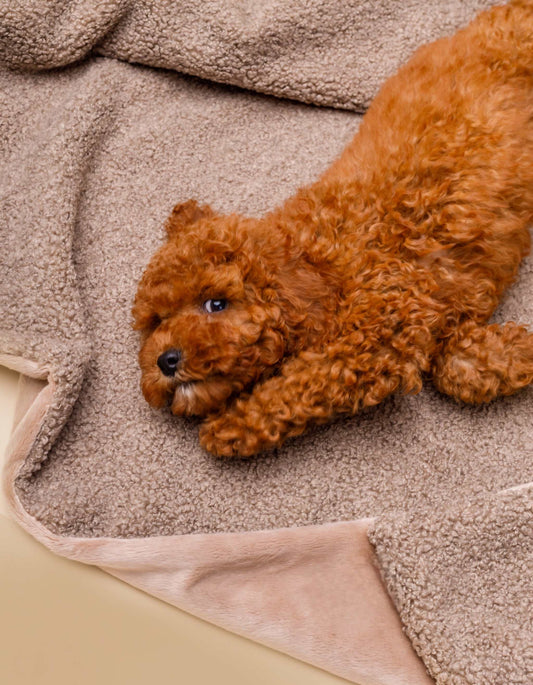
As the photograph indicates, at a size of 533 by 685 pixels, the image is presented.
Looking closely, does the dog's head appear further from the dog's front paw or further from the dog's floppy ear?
the dog's floppy ear

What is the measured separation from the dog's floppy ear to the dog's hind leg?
639 mm

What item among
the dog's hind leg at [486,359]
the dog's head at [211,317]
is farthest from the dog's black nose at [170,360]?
the dog's hind leg at [486,359]

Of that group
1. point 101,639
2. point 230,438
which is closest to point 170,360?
point 230,438

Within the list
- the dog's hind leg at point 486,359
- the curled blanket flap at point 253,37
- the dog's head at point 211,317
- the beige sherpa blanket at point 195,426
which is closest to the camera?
the dog's head at point 211,317

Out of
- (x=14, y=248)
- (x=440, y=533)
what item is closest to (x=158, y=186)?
(x=14, y=248)

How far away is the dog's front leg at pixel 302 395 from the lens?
1.50m

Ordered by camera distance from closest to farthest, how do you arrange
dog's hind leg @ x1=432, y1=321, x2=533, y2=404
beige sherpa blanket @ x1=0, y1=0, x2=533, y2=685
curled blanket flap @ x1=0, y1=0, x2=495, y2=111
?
beige sherpa blanket @ x1=0, y1=0, x2=533, y2=685
dog's hind leg @ x1=432, y1=321, x2=533, y2=404
curled blanket flap @ x1=0, y1=0, x2=495, y2=111

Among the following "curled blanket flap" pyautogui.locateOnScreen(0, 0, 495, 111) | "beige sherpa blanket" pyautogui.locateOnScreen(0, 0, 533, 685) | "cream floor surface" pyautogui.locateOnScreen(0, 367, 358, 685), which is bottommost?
"cream floor surface" pyautogui.locateOnScreen(0, 367, 358, 685)

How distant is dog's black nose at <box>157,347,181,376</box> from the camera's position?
55.9 inches

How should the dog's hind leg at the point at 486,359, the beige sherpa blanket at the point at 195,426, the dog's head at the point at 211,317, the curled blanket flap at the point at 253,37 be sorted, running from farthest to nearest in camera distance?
1. the curled blanket flap at the point at 253,37
2. the dog's hind leg at the point at 486,359
3. the beige sherpa blanket at the point at 195,426
4. the dog's head at the point at 211,317

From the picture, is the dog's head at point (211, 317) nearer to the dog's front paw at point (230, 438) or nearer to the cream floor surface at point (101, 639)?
the dog's front paw at point (230, 438)

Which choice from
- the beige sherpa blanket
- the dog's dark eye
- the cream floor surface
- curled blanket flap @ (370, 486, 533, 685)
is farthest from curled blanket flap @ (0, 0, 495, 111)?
the cream floor surface

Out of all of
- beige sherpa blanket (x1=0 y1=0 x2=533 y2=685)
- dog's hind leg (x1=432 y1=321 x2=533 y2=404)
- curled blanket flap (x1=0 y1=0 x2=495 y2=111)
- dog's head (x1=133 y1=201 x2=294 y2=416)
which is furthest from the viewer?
curled blanket flap (x1=0 y1=0 x2=495 y2=111)

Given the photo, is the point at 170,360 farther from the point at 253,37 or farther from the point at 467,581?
the point at 253,37
